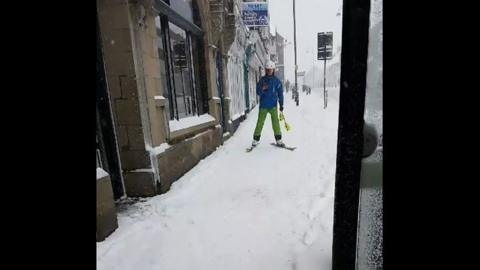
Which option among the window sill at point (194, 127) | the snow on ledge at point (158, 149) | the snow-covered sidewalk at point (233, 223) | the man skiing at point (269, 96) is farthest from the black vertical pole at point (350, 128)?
the man skiing at point (269, 96)

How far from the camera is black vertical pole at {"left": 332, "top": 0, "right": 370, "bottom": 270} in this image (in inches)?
48.8

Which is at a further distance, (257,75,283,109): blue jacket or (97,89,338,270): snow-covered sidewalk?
(257,75,283,109): blue jacket

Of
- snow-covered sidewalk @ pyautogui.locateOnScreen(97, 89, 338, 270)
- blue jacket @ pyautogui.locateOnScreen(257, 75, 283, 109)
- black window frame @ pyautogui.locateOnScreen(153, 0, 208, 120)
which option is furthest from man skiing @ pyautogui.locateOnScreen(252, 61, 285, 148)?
snow-covered sidewalk @ pyautogui.locateOnScreen(97, 89, 338, 270)

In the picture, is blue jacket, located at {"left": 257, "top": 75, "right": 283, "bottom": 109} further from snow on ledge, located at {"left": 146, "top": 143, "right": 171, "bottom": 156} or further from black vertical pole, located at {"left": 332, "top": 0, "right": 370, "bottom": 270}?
black vertical pole, located at {"left": 332, "top": 0, "right": 370, "bottom": 270}

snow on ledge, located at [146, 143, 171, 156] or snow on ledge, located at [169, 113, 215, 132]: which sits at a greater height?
snow on ledge, located at [169, 113, 215, 132]

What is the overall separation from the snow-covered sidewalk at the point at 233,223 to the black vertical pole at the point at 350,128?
571 millimetres

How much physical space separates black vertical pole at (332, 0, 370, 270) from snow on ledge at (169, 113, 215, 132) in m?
3.21

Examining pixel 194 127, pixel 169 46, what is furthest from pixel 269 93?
pixel 169 46

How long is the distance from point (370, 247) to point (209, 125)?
5.31 metres

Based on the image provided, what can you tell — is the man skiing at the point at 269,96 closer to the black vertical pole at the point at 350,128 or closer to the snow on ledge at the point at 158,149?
the snow on ledge at the point at 158,149
